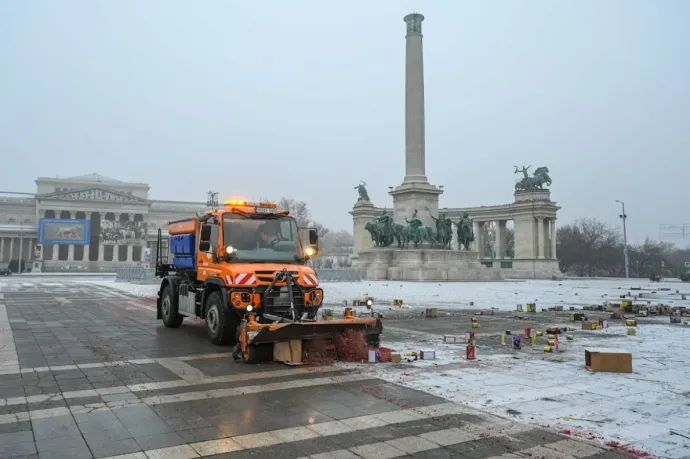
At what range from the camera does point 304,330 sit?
9.12 m

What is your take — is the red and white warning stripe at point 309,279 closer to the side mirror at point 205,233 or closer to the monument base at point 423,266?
the side mirror at point 205,233

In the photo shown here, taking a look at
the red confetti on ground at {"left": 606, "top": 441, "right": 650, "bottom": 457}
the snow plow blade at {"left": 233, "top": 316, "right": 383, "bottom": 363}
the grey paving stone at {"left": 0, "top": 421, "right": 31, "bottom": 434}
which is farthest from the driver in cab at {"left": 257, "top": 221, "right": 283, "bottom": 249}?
the red confetti on ground at {"left": 606, "top": 441, "right": 650, "bottom": 457}

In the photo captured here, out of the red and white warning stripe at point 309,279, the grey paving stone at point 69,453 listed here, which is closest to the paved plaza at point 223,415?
the grey paving stone at point 69,453

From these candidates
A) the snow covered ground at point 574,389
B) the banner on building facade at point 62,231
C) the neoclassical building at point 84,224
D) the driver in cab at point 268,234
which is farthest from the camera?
the neoclassical building at point 84,224

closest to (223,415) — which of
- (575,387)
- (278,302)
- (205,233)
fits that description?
(278,302)

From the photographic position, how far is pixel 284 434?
5.57 m

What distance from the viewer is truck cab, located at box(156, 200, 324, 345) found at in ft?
33.4

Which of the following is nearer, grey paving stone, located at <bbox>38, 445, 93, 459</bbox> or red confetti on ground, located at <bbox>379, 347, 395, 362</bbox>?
grey paving stone, located at <bbox>38, 445, 93, 459</bbox>

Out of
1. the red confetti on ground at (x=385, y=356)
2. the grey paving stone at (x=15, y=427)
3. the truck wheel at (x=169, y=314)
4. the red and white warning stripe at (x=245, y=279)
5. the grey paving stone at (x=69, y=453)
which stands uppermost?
the red and white warning stripe at (x=245, y=279)

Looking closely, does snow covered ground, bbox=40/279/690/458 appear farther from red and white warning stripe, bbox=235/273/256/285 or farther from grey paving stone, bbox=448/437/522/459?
red and white warning stripe, bbox=235/273/256/285

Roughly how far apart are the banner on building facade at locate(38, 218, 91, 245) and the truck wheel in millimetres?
86173

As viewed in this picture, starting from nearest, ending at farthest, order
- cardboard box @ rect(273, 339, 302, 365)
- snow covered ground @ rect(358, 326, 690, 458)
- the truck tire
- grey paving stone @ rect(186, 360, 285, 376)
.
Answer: snow covered ground @ rect(358, 326, 690, 458)
grey paving stone @ rect(186, 360, 285, 376)
cardboard box @ rect(273, 339, 302, 365)
the truck tire

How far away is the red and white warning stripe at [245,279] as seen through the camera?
10.2 metres

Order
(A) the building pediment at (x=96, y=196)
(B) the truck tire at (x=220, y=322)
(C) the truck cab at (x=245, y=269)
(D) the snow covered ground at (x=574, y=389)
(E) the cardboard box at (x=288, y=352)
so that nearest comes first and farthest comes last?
1. (D) the snow covered ground at (x=574, y=389)
2. (E) the cardboard box at (x=288, y=352)
3. (C) the truck cab at (x=245, y=269)
4. (B) the truck tire at (x=220, y=322)
5. (A) the building pediment at (x=96, y=196)
